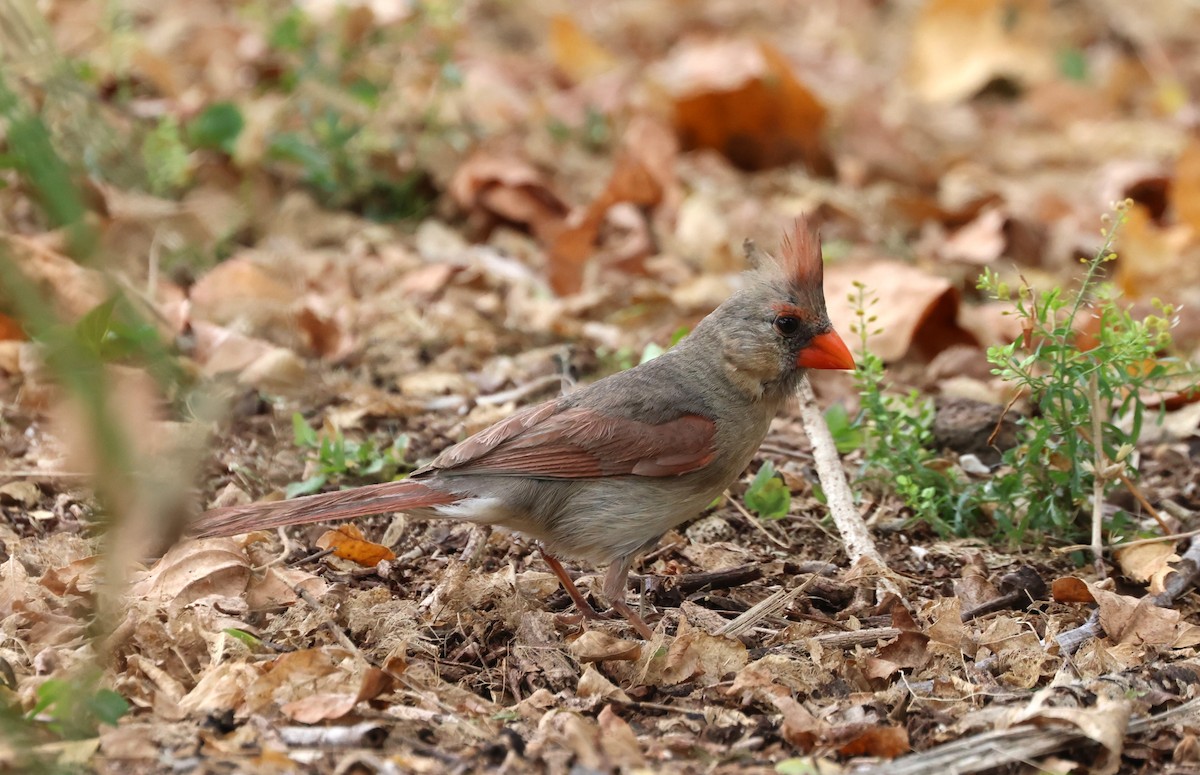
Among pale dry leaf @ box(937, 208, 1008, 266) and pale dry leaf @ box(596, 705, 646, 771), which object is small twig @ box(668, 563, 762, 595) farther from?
pale dry leaf @ box(937, 208, 1008, 266)

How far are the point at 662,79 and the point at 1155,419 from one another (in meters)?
3.75

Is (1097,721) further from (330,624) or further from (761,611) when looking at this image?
(330,624)

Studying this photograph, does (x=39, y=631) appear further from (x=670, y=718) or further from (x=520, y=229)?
(x=520, y=229)

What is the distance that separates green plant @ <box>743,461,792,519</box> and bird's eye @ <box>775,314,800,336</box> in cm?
37

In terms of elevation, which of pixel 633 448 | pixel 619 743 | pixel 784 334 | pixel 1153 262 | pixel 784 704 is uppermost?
pixel 784 334

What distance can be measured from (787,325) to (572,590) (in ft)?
2.99

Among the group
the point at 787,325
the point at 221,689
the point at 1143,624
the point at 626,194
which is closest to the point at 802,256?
the point at 787,325

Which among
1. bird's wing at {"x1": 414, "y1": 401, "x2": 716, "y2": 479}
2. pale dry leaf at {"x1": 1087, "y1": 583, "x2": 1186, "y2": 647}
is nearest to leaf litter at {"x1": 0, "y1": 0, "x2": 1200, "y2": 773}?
pale dry leaf at {"x1": 1087, "y1": 583, "x2": 1186, "y2": 647}

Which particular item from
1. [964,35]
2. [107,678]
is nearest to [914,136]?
[964,35]

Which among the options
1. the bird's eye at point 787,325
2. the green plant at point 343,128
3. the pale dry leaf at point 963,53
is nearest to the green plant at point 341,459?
the bird's eye at point 787,325

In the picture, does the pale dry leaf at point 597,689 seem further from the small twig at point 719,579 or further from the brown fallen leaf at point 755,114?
the brown fallen leaf at point 755,114

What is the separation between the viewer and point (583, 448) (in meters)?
3.44

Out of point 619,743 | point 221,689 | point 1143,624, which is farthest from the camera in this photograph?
point 1143,624

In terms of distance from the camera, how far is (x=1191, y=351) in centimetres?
491
